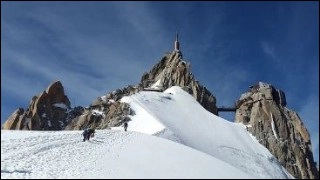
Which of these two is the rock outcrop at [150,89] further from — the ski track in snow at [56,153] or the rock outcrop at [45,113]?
the rock outcrop at [45,113]

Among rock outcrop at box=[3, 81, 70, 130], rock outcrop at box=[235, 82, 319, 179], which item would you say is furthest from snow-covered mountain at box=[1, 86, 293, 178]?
rock outcrop at box=[3, 81, 70, 130]

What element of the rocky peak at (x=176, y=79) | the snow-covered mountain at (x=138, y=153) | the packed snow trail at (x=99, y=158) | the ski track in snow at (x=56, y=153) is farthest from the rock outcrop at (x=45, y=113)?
the ski track in snow at (x=56, y=153)

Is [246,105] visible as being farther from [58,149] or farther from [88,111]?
[58,149]

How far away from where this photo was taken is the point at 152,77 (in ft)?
375

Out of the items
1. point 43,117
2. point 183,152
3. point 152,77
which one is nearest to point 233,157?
point 183,152

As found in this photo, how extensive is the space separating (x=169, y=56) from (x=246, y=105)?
27.2 m

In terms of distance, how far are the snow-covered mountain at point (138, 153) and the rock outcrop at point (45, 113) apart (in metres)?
46.8

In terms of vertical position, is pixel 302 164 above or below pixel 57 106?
below

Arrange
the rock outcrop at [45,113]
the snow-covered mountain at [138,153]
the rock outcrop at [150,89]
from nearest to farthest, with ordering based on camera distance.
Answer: the snow-covered mountain at [138,153], the rock outcrop at [150,89], the rock outcrop at [45,113]

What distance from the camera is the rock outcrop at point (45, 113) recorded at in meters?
109

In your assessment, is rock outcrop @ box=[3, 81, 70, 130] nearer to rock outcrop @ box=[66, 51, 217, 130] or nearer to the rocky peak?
rock outcrop @ box=[66, 51, 217, 130]

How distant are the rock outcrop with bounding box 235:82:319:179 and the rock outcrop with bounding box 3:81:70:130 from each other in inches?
1767

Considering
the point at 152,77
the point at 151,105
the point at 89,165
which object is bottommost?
the point at 89,165

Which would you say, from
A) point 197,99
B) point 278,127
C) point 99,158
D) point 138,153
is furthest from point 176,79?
point 99,158
